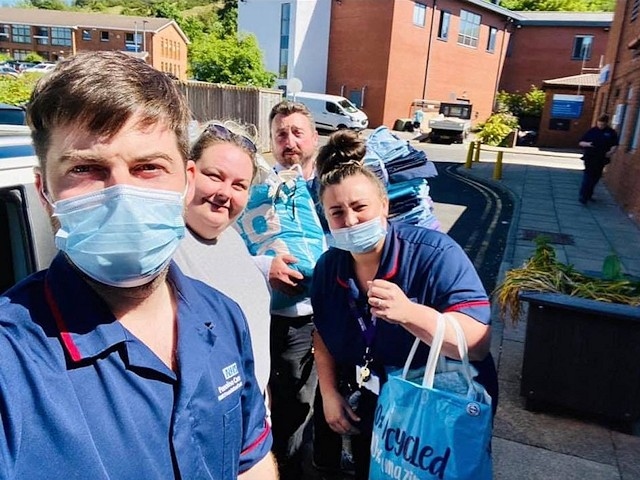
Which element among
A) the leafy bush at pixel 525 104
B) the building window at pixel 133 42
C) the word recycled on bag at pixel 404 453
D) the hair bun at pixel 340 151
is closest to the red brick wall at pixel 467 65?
the leafy bush at pixel 525 104

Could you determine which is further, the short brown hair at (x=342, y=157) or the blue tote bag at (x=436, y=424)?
the short brown hair at (x=342, y=157)

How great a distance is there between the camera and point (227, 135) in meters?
2.04

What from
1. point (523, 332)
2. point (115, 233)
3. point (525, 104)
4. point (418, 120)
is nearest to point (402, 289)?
point (115, 233)

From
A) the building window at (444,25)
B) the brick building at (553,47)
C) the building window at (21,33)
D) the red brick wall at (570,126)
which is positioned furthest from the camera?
the building window at (21,33)

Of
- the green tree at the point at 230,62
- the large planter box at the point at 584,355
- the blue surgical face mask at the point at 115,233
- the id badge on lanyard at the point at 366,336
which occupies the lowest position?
the large planter box at the point at 584,355

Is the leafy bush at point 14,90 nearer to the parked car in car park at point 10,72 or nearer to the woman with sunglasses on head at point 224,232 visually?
the parked car in car park at point 10,72

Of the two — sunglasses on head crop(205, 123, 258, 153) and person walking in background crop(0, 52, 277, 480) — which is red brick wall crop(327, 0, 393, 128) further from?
person walking in background crop(0, 52, 277, 480)

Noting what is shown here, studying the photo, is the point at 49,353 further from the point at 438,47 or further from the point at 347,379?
the point at 438,47

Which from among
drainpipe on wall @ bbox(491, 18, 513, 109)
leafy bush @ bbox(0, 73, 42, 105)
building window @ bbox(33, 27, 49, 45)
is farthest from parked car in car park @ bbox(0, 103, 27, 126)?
building window @ bbox(33, 27, 49, 45)

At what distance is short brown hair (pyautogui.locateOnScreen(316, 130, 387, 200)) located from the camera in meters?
2.17

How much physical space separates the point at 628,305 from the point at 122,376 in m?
3.43

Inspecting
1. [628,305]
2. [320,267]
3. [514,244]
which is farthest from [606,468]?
[514,244]

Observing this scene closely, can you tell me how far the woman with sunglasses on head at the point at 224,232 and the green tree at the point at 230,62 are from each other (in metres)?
29.8

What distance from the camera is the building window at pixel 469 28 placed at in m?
39.1
